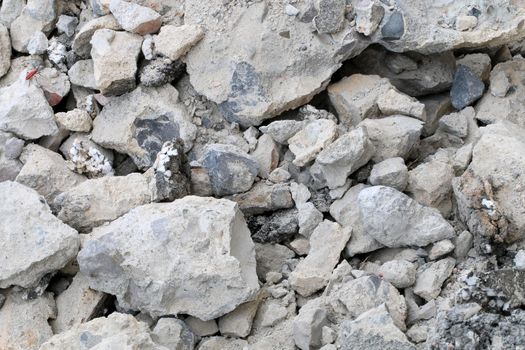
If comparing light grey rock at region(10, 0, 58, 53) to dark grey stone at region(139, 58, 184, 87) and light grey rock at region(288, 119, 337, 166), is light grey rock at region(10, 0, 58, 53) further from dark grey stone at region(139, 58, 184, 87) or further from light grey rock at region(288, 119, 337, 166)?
light grey rock at region(288, 119, 337, 166)

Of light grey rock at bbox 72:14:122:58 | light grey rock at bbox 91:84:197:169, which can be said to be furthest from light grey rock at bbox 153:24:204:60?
light grey rock at bbox 72:14:122:58

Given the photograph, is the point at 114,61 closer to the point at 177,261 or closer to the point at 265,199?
the point at 265,199

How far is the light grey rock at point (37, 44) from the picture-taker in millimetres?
3668

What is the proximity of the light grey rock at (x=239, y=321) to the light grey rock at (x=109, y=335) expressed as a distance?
10.9 inches

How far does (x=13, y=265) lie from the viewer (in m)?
2.77

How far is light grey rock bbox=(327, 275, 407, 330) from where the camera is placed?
8.56ft

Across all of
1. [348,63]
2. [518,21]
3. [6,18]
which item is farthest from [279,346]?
[6,18]

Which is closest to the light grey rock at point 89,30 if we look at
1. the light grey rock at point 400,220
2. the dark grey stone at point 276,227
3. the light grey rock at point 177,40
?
the light grey rock at point 177,40

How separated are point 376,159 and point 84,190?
1.15 meters

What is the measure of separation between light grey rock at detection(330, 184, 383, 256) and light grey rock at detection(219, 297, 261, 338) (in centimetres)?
42

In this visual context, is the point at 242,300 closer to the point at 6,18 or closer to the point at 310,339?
the point at 310,339

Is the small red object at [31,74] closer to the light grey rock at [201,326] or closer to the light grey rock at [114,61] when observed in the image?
the light grey rock at [114,61]

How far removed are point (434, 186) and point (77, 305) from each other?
4.49ft

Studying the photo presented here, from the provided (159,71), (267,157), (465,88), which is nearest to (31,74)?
(159,71)
